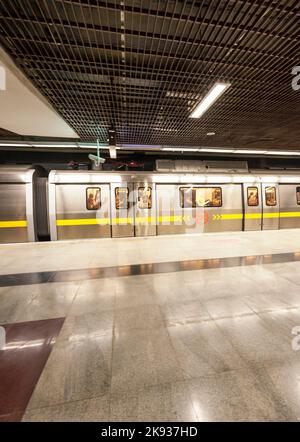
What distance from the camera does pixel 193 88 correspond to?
348 centimetres

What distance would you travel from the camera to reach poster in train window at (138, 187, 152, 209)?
6438mm

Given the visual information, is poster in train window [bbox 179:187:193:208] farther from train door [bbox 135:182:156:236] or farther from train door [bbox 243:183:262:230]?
train door [bbox 243:183:262:230]

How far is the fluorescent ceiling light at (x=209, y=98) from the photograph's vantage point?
3.30 meters

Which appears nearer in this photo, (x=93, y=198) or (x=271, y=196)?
(x=93, y=198)

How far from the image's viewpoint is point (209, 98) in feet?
12.2

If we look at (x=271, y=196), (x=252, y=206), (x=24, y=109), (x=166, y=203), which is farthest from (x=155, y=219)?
(x=271, y=196)

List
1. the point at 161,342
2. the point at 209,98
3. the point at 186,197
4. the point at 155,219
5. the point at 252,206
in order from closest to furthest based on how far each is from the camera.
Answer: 1. the point at 161,342
2. the point at 209,98
3. the point at 155,219
4. the point at 186,197
5. the point at 252,206

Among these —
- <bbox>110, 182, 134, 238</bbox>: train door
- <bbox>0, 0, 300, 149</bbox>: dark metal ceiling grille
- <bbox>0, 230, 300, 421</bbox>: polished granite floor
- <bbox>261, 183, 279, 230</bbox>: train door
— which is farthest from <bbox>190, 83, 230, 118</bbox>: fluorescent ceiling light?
<bbox>261, 183, 279, 230</bbox>: train door

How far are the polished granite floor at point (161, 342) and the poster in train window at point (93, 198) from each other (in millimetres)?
2687

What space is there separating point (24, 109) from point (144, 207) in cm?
384

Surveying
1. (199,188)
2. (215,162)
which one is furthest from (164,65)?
(215,162)

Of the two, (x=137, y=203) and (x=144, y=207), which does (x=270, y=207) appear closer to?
(x=144, y=207)
